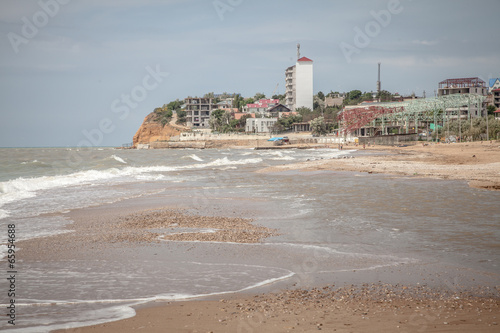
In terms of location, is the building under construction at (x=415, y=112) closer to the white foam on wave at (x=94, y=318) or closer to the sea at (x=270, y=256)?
the sea at (x=270, y=256)

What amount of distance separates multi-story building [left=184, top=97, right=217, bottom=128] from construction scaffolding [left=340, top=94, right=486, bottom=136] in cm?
7269

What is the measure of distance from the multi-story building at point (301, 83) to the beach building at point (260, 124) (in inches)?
719

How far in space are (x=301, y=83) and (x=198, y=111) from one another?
137 feet

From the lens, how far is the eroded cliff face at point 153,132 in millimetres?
160775

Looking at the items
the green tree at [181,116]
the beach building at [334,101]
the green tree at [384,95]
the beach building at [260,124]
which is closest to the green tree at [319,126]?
the beach building at [260,124]

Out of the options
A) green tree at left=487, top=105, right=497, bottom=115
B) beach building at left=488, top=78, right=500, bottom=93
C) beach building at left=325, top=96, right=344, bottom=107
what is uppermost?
beach building at left=488, top=78, right=500, bottom=93

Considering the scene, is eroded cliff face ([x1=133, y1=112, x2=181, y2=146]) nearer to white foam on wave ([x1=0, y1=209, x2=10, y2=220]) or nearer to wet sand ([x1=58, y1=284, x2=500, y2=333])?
white foam on wave ([x1=0, y1=209, x2=10, y2=220])

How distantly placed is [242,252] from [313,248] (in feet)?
4.87

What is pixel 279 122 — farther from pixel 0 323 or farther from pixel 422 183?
pixel 0 323

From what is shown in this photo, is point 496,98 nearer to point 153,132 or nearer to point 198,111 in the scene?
point 198,111

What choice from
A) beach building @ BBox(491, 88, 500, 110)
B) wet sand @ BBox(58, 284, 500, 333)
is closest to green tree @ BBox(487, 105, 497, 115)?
beach building @ BBox(491, 88, 500, 110)

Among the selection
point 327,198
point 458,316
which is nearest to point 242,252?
point 458,316

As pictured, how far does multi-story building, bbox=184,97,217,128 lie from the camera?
164125mm

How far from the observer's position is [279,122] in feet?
430
